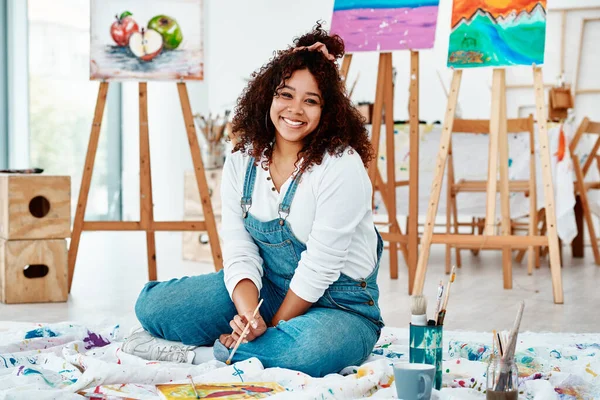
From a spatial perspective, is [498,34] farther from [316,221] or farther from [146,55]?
[316,221]

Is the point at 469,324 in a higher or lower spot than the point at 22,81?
lower

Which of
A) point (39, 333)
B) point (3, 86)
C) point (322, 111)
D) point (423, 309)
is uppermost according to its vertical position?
point (3, 86)

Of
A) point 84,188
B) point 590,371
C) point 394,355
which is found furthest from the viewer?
point 84,188

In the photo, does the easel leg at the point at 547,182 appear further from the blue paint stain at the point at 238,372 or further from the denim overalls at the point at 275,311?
the blue paint stain at the point at 238,372

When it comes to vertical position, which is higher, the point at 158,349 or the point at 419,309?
the point at 419,309

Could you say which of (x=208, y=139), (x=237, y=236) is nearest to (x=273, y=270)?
(x=237, y=236)

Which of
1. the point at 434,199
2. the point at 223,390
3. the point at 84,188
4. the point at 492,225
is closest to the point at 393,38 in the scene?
the point at 434,199

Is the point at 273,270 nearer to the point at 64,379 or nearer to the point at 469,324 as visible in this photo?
the point at 64,379

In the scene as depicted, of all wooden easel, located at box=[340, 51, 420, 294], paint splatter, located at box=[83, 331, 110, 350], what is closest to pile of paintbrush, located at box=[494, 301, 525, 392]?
paint splatter, located at box=[83, 331, 110, 350]

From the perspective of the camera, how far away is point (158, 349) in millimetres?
2133

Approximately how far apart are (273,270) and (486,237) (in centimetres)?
151

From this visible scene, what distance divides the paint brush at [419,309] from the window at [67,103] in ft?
19.8

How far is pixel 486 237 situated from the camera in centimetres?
343

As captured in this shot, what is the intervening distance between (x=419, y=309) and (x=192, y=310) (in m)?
0.63
